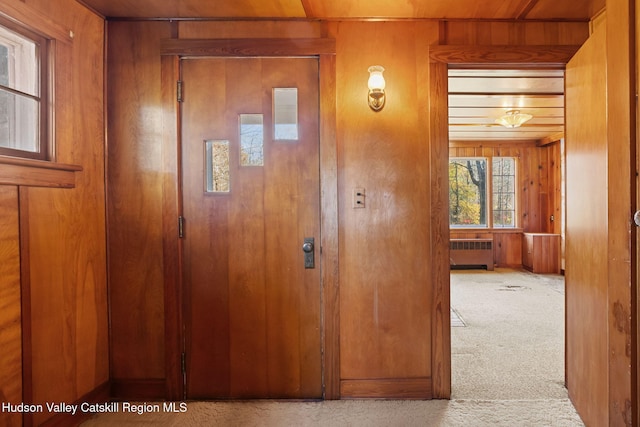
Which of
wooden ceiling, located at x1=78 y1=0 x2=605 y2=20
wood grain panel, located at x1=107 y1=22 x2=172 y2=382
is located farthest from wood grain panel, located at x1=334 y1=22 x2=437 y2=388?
wood grain panel, located at x1=107 y1=22 x2=172 y2=382

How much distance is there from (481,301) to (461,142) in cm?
346

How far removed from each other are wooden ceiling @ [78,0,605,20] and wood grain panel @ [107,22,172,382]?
0.59 feet

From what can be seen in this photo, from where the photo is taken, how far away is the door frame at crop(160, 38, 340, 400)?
197 centimetres

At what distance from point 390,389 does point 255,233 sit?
1.33 meters

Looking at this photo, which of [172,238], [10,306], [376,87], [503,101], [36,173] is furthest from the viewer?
[503,101]

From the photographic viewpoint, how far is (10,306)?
1.47 meters

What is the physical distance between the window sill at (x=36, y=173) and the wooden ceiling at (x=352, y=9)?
40.5 inches

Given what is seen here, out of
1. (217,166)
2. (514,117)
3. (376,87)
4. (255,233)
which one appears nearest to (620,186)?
(376,87)

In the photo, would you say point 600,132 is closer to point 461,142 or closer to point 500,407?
point 500,407

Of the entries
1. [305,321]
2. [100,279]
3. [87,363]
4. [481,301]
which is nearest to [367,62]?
[305,321]

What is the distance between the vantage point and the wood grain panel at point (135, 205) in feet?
6.64

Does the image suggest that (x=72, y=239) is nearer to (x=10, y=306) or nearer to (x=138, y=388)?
(x=10, y=306)

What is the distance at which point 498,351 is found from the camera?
2652mm

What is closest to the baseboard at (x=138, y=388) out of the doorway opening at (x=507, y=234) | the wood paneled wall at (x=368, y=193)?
the wood paneled wall at (x=368, y=193)
